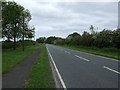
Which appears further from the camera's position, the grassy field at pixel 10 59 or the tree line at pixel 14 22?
the tree line at pixel 14 22

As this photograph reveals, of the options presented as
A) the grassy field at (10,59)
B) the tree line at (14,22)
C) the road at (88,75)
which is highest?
the tree line at (14,22)

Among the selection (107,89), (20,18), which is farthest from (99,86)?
(20,18)

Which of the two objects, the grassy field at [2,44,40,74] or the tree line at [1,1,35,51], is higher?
the tree line at [1,1,35,51]

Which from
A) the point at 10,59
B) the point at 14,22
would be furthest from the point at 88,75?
the point at 14,22

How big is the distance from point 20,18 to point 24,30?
2816 mm

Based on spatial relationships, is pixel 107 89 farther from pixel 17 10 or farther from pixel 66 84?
pixel 17 10

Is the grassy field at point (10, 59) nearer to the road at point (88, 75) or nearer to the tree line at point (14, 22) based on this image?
the road at point (88, 75)

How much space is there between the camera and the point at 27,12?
37719 millimetres

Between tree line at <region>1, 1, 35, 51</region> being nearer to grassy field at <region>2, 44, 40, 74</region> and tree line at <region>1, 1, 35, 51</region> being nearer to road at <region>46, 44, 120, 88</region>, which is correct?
grassy field at <region>2, 44, 40, 74</region>

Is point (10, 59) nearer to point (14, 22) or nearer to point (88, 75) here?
point (88, 75)

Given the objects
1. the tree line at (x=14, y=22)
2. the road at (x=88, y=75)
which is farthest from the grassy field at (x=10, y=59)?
the tree line at (x=14, y=22)

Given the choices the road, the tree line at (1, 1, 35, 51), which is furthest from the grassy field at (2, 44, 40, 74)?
the tree line at (1, 1, 35, 51)

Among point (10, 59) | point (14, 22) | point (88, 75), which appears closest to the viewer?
point (88, 75)

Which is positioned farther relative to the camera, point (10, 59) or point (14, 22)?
point (14, 22)
